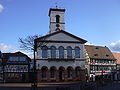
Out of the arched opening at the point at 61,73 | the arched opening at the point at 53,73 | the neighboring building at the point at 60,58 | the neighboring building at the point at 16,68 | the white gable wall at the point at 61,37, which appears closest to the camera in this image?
the neighboring building at the point at 60,58

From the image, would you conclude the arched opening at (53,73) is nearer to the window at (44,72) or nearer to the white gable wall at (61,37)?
the window at (44,72)

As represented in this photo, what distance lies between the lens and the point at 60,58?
203 ft

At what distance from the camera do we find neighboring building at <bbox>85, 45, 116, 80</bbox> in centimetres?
Answer: 7816

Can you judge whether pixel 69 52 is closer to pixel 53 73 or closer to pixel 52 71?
pixel 52 71

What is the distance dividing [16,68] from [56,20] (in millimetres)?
17348

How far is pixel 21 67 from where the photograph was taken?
66.9m

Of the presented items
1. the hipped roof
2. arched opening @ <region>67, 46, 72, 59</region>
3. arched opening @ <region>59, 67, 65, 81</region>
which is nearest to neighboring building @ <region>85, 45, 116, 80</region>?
the hipped roof

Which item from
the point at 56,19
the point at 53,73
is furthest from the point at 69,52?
the point at 56,19

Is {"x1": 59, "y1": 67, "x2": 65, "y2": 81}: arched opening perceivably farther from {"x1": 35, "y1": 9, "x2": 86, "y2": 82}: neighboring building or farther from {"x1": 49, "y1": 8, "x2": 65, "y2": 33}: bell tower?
{"x1": 49, "y1": 8, "x2": 65, "y2": 33}: bell tower

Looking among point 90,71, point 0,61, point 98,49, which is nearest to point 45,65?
point 0,61

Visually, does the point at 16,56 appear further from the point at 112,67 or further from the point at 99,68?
the point at 112,67

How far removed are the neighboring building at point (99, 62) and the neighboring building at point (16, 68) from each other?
2130cm

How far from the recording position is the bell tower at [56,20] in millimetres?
67562

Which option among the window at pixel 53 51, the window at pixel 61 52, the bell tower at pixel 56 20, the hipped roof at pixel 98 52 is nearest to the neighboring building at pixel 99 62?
the hipped roof at pixel 98 52
